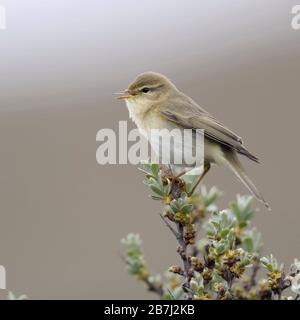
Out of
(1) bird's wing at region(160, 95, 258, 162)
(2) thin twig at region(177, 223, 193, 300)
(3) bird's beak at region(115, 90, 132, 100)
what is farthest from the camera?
(3) bird's beak at region(115, 90, 132, 100)

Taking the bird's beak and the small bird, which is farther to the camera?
the bird's beak

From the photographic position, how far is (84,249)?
21.0 ft

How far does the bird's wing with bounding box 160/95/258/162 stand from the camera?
3695 mm

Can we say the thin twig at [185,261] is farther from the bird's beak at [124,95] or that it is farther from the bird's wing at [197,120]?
the bird's beak at [124,95]

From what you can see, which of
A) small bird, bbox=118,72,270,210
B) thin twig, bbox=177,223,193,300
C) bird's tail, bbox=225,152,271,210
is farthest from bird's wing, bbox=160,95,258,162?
thin twig, bbox=177,223,193,300

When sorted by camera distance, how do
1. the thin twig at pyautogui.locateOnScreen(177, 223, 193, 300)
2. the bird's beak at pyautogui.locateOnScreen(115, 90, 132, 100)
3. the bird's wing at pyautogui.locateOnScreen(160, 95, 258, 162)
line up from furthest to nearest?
the bird's beak at pyautogui.locateOnScreen(115, 90, 132, 100)
the bird's wing at pyautogui.locateOnScreen(160, 95, 258, 162)
the thin twig at pyautogui.locateOnScreen(177, 223, 193, 300)

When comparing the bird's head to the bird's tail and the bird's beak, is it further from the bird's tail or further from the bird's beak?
the bird's tail

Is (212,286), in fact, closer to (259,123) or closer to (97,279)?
(97,279)

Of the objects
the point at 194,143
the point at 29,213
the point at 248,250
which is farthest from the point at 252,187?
the point at 29,213

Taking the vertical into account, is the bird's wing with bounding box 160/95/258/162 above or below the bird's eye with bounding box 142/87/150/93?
below

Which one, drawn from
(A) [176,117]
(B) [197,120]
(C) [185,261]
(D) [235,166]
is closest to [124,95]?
(A) [176,117]

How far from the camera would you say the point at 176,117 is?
399 centimetres

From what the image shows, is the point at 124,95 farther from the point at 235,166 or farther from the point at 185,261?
the point at 185,261

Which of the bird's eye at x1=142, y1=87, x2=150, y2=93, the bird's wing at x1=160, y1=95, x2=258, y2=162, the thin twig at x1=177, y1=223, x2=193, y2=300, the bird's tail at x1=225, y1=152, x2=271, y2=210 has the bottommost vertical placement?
the thin twig at x1=177, y1=223, x2=193, y2=300
